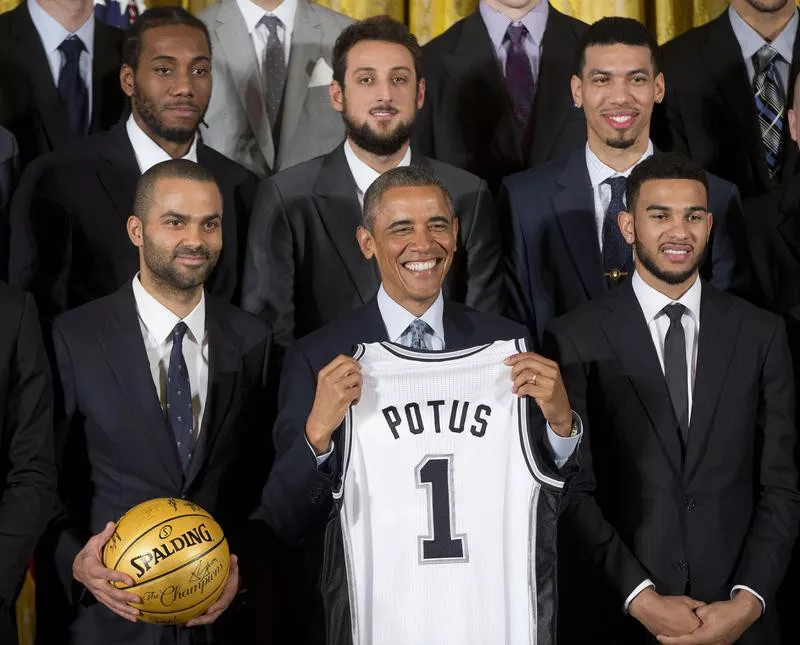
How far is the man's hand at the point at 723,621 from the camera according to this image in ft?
12.2

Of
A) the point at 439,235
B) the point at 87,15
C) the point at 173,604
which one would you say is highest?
the point at 87,15

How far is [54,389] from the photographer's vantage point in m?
3.84

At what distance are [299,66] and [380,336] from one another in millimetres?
1521

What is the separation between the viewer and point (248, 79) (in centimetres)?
494

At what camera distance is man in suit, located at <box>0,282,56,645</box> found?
11.7ft

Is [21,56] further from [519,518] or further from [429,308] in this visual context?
[519,518]

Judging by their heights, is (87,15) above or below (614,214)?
above

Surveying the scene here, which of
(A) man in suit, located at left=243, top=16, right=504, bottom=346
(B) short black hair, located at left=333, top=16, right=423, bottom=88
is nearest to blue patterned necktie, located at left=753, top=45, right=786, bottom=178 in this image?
(A) man in suit, located at left=243, top=16, right=504, bottom=346

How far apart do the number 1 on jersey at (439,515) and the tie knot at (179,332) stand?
2.65ft

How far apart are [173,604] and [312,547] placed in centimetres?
60

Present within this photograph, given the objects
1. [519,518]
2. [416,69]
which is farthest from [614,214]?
[519,518]

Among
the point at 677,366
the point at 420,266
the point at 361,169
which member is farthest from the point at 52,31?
the point at 677,366

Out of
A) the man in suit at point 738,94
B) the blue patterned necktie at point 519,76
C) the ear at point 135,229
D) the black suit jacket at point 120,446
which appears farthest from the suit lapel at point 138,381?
the man in suit at point 738,94

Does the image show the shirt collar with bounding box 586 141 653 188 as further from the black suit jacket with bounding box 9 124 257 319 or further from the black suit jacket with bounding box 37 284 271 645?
the black suit jacket with bounding box 9 124 257 319
